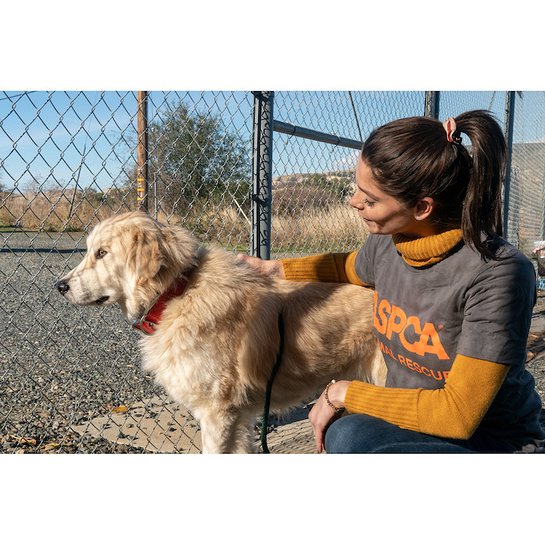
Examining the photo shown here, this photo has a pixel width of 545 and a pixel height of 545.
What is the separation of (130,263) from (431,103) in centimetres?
407

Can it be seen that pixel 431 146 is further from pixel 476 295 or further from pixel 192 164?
pixel 192 164

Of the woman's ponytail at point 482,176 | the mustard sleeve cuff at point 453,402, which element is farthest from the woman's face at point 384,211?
the mustard sleeve cuff at point 453,402

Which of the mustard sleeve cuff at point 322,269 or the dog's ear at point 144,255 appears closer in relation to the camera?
the dog's ear at point 144,255

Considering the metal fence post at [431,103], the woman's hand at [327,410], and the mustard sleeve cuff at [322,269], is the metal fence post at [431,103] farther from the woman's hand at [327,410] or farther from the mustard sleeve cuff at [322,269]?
the woman's hand at [327,410]

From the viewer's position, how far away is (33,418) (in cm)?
386

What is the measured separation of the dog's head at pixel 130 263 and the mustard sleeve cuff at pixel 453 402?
1408 mm

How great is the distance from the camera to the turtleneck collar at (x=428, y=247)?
2.16 metres

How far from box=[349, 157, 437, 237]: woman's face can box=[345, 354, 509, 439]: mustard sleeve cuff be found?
0.57m

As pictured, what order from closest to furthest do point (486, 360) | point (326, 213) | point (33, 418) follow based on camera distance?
point (486, 360), point (33, 418), point (326, 213)

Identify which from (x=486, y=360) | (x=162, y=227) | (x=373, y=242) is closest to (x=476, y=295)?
(x=486, y=360)

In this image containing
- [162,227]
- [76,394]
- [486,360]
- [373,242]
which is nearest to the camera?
[486,360]

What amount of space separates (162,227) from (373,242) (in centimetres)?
120

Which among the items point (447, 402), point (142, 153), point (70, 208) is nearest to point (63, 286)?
point (70, 208)

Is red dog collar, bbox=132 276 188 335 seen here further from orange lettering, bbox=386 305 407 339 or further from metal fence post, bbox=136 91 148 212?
orange lettering, bbox=386 305 407 339
